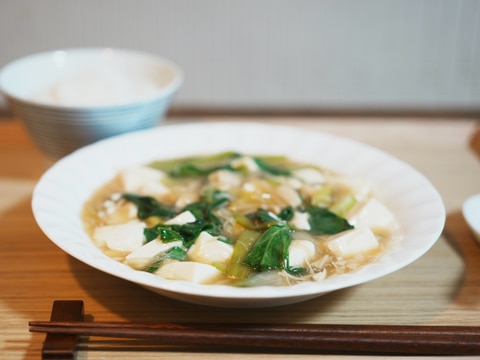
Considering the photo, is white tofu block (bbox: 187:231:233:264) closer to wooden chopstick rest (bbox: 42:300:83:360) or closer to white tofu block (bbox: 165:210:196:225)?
white tofu block (bbox: 165:210:196:225)

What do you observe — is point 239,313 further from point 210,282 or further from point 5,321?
point 5,321

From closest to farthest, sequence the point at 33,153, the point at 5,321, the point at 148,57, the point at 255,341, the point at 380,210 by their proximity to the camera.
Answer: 1. the point at 255,341
2. the point at 5,321
3. the point at 380,210
4. the point at 33,153
5. the point at 148,57

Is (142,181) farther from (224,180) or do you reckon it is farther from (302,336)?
(302,336)

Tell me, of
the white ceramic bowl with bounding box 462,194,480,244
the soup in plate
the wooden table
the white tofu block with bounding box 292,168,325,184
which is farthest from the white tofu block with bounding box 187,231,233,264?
the white ceramic bowl with bounding box 462,194,480,244

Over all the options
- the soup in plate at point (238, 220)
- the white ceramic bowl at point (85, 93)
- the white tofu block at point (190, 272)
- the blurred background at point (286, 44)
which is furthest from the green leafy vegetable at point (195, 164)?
the blurred background at point (286, 44)

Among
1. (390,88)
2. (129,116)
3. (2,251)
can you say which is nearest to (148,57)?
(129,116)

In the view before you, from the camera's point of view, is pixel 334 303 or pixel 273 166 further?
pixel 273 166
